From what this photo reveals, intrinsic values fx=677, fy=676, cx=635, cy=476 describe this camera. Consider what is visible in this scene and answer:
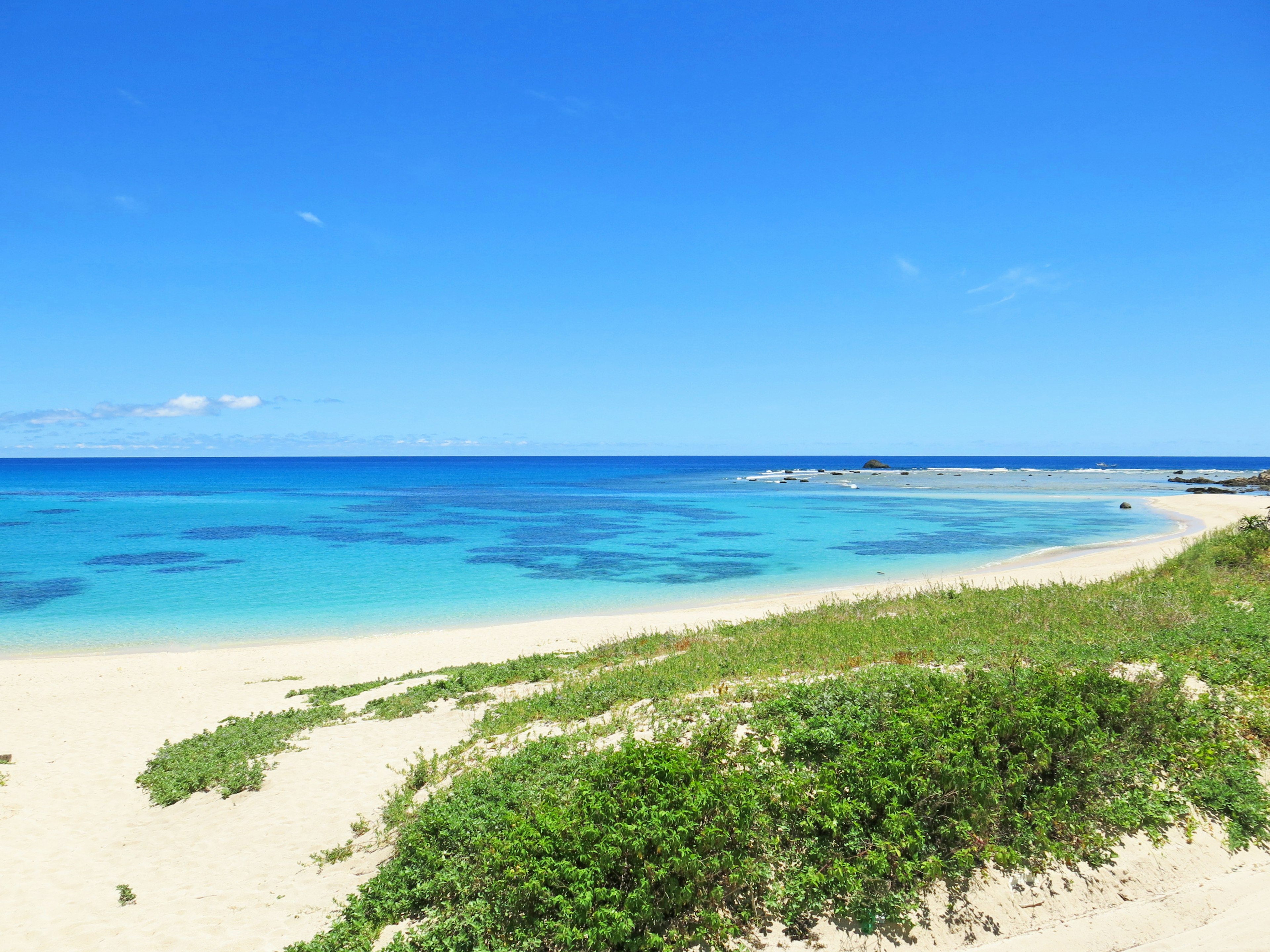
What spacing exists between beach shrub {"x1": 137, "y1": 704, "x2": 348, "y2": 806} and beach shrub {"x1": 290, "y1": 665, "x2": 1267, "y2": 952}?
14.0ft

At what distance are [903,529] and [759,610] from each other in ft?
99.5

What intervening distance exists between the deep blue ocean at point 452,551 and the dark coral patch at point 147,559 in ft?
0.82

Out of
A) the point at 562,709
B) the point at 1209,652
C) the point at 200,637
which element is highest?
the point at 1209,652

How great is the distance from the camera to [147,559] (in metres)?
38.2

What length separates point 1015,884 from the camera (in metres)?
6.20

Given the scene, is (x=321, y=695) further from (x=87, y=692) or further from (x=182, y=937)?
(x=182, y=937)

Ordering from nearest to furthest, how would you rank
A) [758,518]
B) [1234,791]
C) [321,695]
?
[1234,791] → [321,695] → [758,518]

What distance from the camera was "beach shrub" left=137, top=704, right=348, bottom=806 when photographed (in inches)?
399

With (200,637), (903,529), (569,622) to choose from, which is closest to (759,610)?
(569,622)

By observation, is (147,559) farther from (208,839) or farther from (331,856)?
(331,856)

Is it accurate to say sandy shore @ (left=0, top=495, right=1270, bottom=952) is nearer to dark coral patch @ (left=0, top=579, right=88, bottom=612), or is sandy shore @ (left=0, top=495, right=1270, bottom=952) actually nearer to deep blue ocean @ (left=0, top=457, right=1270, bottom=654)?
deep blue ocean @ (left=0, top=457, right=1270, bottom=654)

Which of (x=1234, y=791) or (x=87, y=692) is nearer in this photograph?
(x=1234, y=791)

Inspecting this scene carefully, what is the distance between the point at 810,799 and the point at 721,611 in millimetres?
18814

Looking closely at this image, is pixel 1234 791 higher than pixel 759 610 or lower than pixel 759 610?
higher
